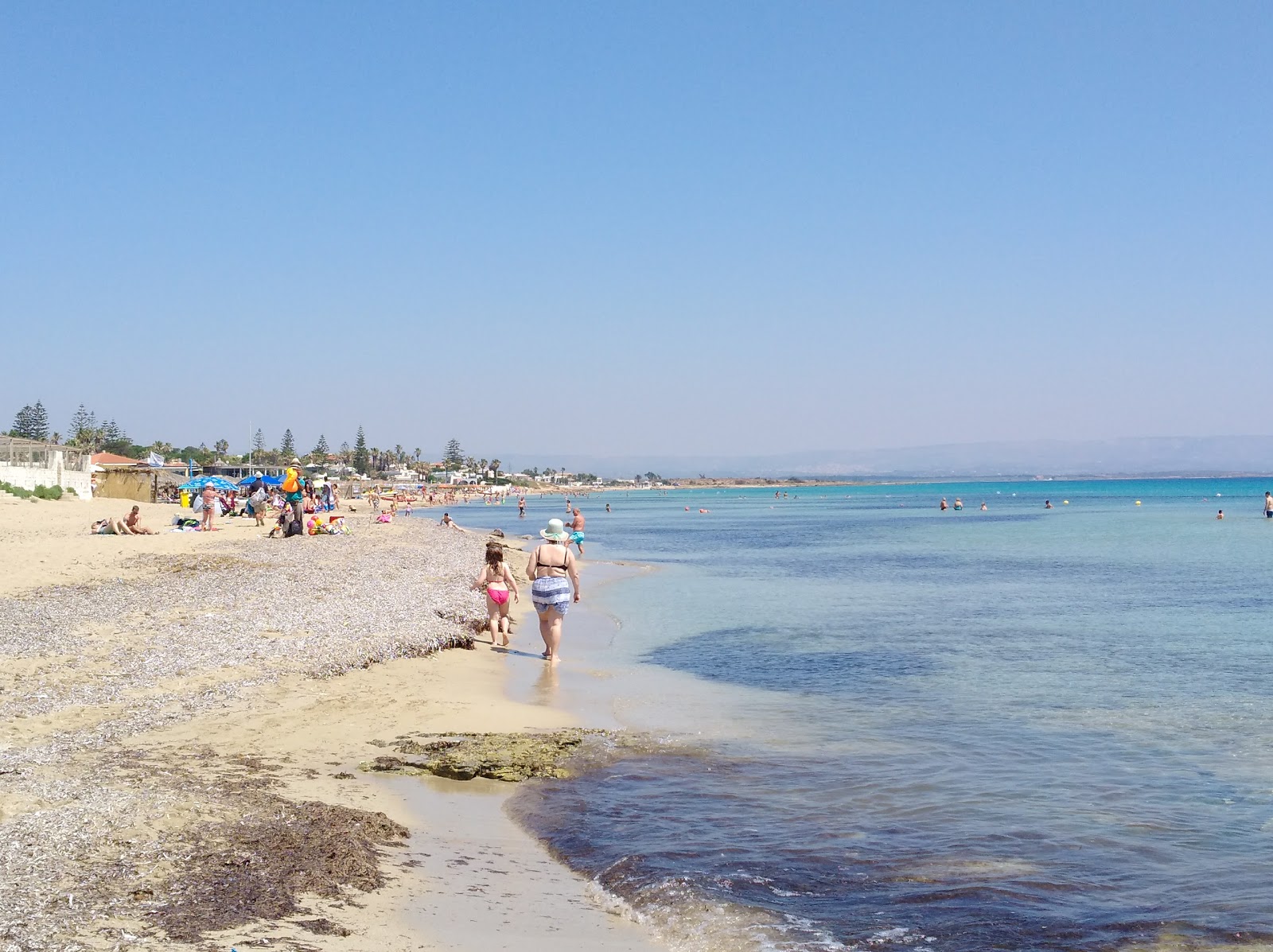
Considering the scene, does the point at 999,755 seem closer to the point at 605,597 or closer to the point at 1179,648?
the point at 1179,648

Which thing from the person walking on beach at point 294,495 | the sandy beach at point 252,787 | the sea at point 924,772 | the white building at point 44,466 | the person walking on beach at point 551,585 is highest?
the white building at point 44,466

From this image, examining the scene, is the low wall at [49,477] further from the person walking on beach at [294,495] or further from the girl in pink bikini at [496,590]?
the girl in pink bikini at [496,590]

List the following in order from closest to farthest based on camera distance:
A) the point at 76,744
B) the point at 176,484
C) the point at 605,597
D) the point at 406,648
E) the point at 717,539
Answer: the point at 76,744 < the point at 406,648 < the point at 605,597 < the point at 717,539 < the point at 176,484

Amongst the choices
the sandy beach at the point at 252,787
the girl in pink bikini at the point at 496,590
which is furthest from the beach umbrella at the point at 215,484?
the girl in pink bikini at the point at 496,590

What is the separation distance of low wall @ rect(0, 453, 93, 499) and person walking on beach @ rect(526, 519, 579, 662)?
4196 centimetres

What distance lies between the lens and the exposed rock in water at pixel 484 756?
861 centimetres

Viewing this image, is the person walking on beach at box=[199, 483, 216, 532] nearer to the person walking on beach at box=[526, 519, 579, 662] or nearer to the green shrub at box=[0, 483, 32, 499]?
the green shrub at box=[0, 483, 32, 499]

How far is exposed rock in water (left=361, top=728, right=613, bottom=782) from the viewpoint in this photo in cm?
861

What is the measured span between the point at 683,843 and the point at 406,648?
761 cm

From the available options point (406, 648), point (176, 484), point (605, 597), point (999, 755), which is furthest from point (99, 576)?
point (176, 484)

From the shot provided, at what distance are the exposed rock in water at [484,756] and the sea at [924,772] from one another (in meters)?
0.39

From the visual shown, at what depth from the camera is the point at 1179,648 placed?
16.5 m

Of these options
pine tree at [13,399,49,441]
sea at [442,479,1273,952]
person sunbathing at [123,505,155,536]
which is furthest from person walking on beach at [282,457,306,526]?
pine tree at [13,399,49,441]

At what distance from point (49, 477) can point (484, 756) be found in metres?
51.0
